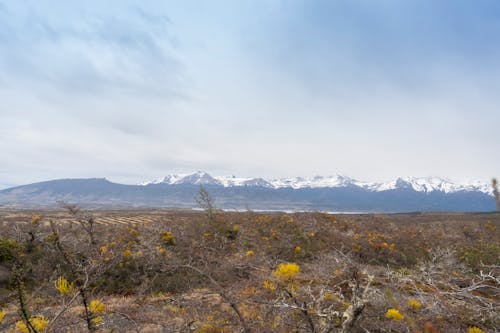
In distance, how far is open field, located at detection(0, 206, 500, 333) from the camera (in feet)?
13.7

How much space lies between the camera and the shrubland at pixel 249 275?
4.17m

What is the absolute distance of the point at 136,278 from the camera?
33.4 feet

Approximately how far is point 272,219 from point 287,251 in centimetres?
474

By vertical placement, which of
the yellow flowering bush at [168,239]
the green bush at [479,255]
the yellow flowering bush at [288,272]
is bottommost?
the green bush at [479,255]

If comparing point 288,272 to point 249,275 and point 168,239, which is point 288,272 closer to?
point 249,275

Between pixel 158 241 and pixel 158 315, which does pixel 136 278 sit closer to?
pixel 158 241

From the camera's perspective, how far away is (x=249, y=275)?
9.75m

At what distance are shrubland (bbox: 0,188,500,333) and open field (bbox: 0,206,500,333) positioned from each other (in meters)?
0.05

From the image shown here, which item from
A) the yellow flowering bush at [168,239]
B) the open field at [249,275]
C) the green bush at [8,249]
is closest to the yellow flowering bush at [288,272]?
the open field at [249,275]

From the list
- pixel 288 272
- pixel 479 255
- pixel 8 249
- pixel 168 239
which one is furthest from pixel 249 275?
pixel 479 255

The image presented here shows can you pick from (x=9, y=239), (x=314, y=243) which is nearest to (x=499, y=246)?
(x=314, y=243)

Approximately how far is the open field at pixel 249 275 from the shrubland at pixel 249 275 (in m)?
0.05

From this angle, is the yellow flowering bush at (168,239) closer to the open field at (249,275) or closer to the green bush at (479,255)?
the open field at (249,275)

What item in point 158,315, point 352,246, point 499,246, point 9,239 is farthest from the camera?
point 352,246
